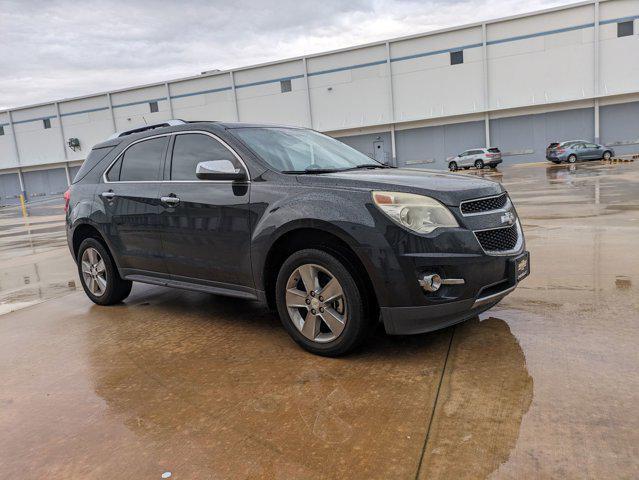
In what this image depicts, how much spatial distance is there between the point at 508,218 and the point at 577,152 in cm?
3006

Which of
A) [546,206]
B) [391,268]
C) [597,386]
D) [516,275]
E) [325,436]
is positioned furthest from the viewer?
[546,206]

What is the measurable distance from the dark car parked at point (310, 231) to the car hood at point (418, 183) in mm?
12

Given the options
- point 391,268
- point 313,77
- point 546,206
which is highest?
point 313,77

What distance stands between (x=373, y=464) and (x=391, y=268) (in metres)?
1.26

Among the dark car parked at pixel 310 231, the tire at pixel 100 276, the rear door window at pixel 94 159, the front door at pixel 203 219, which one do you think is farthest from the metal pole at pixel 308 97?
the front door at pixel 203 219

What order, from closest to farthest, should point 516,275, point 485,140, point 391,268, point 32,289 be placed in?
point 391,268
point 516,275
point 32,289
point 485,140

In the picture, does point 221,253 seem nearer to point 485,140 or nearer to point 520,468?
point 520,468

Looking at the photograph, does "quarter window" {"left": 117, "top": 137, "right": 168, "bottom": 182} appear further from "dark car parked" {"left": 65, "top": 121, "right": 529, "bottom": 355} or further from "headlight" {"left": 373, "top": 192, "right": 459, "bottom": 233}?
"headlight" {"left": 373, "top": 192, "right": 459, "bottom": 233}

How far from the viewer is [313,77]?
37562 millimetres

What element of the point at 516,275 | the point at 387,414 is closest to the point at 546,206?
the point at 516,275

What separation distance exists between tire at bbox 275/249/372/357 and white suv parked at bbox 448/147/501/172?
3115cm

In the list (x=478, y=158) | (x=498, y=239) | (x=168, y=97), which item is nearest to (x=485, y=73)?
(x=478, y=158)

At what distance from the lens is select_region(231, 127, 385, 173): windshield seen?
4.20 meters

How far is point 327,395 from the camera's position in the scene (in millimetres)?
3141
